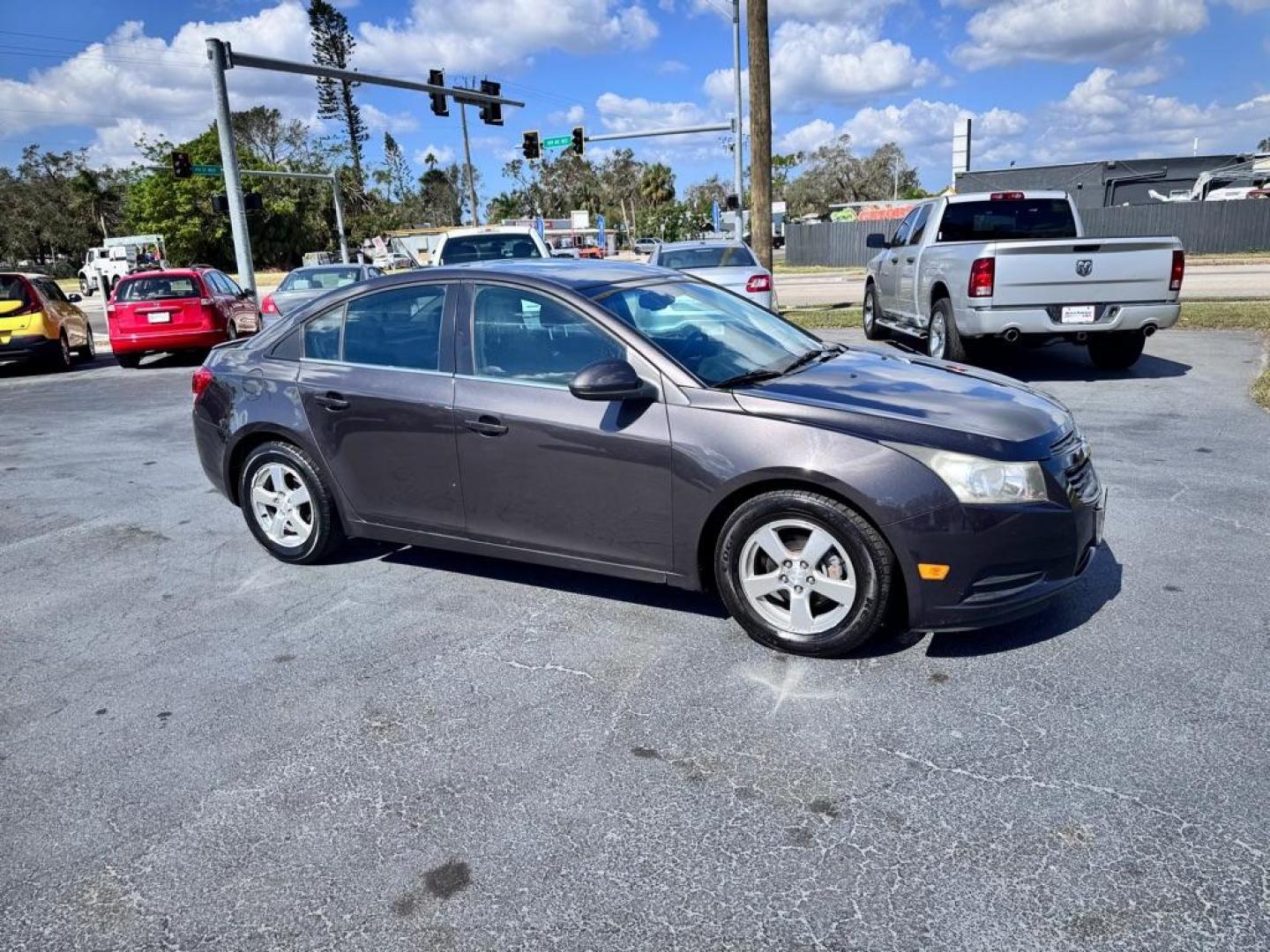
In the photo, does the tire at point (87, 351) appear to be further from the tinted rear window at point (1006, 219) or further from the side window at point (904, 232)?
the tinted rear window at point (1006, 219)

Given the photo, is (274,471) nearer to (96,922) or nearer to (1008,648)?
(96,922)

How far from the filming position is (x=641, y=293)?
4.66 metres

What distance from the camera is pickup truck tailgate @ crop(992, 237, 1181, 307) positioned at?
910 centimetres

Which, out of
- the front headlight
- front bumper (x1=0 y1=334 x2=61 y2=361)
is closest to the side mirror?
the front headlight

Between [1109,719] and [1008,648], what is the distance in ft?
1.98

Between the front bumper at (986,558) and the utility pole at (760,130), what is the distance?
1475 centimetres

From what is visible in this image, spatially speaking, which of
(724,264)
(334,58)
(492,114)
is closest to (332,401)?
(724,264)

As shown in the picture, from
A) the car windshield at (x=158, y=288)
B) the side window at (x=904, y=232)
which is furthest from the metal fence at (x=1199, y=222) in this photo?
the car windshield at (x=158, y=288)

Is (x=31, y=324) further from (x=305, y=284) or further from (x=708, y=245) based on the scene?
(x=708, y=245)

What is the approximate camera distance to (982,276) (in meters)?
9.30

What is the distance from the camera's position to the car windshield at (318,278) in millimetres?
15734

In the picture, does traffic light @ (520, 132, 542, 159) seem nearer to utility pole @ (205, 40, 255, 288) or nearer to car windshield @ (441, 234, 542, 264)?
utility pole @ (205, 40, 255, 288)

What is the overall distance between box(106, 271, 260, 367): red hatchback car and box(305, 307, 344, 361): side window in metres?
11.5

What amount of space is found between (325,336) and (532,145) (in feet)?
87.9
